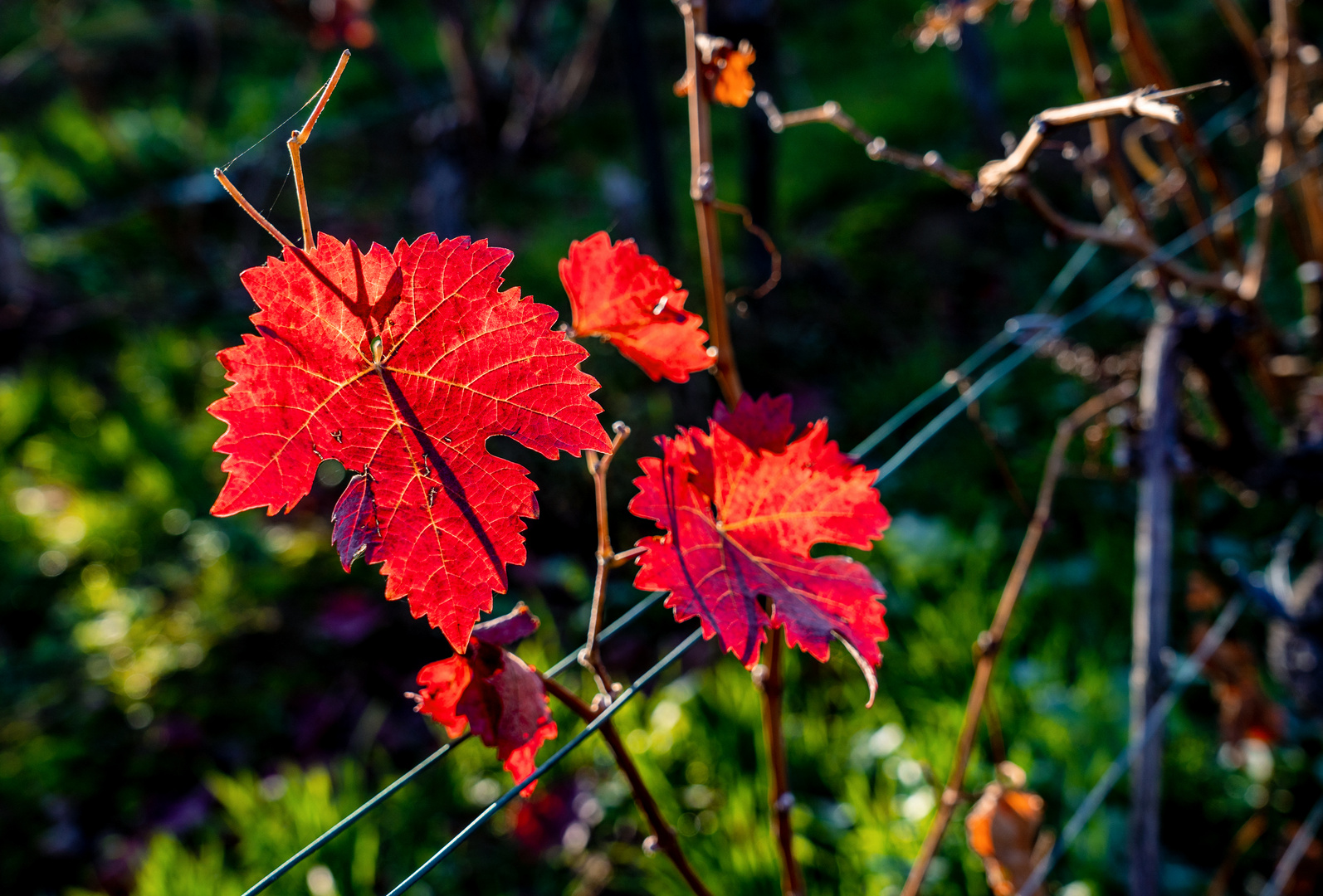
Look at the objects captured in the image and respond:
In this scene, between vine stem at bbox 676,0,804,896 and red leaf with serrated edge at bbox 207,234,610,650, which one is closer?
red leaf with serrated edge at bbox 207,234,610,650

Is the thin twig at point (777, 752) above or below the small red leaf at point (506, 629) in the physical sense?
below

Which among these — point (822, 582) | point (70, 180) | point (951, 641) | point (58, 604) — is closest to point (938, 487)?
point (951, 641)

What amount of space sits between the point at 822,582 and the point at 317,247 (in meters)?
0.36

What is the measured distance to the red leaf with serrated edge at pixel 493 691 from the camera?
1.77 feet

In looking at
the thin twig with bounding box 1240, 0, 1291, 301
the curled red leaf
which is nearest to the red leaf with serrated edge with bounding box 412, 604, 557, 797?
the curled red leaf

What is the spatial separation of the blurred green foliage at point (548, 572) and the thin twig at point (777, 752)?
0.56 metres

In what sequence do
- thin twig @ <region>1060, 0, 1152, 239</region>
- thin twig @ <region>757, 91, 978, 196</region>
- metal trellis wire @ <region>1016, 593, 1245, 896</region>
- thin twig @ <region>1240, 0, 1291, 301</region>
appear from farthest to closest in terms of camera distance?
thin twig @ <region>1240, 0, 1291, 301</region> → thin twig @ <region>1060, 0, 1152, 239</region> → metal trellis wire @ <region>1016, 593, 1245, 896</region> → thin twig @ <region>757, 91, 978, 196</region>

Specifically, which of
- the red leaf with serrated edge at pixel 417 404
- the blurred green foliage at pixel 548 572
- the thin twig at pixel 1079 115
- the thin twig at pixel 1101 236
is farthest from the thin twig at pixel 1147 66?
the red leaf with serrated edge at pixel 417 404

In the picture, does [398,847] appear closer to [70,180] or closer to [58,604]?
[58,604]

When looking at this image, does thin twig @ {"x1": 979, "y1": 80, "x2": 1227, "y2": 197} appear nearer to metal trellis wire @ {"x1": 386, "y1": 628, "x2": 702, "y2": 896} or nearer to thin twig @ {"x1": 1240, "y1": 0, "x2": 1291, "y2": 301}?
metal trellis wire @ {"x1": 386, "y1": 628, "x2": 702, "y2": 896}

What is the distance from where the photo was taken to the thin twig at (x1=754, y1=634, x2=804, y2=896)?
2.44ft

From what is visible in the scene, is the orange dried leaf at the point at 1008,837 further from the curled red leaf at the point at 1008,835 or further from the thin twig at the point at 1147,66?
the thin twig at the point at 1147,66

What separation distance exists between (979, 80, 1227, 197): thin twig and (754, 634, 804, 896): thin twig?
16.4 inches

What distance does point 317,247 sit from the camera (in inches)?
16.6
